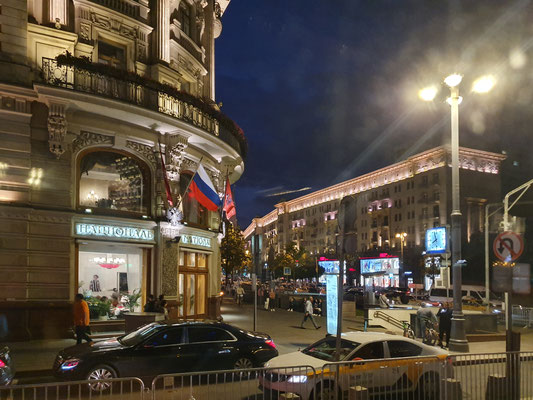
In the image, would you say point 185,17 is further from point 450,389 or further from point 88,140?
point 450,389

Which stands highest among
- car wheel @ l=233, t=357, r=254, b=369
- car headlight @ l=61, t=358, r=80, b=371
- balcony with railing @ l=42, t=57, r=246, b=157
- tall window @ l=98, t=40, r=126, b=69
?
tall window @ l=98, t=40, r=126, b=69

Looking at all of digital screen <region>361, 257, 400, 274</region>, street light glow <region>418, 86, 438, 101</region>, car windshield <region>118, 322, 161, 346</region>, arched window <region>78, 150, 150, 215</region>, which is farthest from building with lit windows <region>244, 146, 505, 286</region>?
car windshield <region>118, 322, 161, 346</region>

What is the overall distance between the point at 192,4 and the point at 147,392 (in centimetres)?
2176

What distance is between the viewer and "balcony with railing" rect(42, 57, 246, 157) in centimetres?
1745

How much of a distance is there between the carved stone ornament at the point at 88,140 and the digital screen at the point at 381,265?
3939cm

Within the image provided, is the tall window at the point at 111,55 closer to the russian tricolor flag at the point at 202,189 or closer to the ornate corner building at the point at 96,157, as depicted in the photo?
the ornate corner building at the point at 96,157

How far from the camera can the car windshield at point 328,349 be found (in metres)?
9.93

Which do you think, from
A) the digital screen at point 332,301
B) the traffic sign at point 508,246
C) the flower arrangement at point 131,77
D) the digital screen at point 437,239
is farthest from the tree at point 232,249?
the traffic sign at point 508,246

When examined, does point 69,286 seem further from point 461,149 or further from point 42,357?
point 461,149

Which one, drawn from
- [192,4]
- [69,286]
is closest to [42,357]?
[69,286]

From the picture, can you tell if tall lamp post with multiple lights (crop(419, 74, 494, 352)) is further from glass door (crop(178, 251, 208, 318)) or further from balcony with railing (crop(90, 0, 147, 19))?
balcony with railing (crop(90, 0, 147, 19))

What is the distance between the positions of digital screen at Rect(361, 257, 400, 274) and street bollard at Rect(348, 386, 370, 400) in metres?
46.8

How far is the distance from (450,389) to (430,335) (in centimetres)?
1038

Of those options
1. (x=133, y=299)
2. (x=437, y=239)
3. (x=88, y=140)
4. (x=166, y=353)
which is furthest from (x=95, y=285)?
(x=437, y=239)
